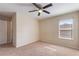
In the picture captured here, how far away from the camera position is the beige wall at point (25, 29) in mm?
1502

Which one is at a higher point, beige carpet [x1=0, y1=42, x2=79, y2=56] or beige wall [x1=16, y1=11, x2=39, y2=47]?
beige wall [x1=16, y1=11, x2=39, y2=47]

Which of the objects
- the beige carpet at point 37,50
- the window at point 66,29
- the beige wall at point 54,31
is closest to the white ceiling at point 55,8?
the beige wall at point 54,31

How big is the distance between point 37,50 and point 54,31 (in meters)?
0.49

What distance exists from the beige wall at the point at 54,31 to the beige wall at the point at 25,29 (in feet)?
0.39

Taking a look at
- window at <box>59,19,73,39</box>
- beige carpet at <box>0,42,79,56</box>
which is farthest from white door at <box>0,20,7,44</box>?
window at <box>59,19,73,39</box>

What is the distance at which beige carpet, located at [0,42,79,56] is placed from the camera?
1.37 m

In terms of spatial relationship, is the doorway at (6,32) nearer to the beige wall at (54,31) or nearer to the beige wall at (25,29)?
the beige wall at (25,29)

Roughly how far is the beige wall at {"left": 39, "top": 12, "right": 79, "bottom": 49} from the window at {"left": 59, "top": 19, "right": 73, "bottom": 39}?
0.22ft

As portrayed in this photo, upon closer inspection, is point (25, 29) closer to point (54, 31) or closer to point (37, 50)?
point (37, 50)

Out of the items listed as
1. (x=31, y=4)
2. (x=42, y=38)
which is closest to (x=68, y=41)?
(x=42, y=38)

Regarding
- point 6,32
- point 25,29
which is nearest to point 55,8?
point 25,29

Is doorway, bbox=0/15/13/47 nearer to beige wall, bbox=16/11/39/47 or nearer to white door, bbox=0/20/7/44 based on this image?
white door, bbox=0/20/7/44

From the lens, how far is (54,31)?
163cm

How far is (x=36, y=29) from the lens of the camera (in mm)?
1559
